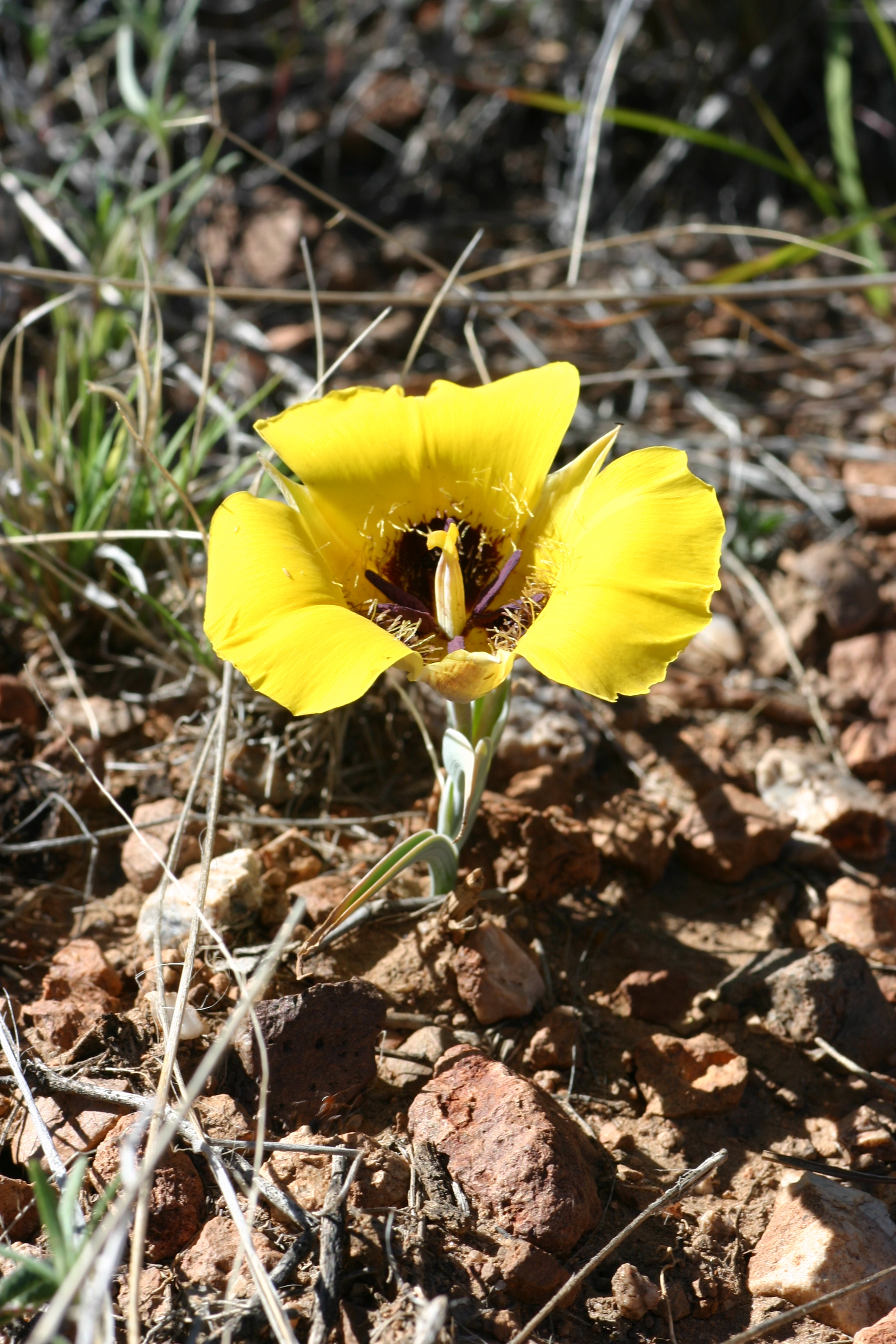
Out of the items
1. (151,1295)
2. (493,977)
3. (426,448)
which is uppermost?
(426,448)

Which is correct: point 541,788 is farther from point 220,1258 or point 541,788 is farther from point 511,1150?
point 220,1258

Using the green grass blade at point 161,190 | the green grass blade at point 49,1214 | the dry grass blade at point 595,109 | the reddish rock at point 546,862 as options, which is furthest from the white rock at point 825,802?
the green grass blade at point 161,190

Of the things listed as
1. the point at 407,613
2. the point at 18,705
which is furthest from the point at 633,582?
the point at 18,705

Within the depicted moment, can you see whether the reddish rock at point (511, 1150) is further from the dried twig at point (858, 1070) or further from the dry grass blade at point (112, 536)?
the dry grass blade at point (112, 536)

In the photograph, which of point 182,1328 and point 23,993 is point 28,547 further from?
point 182,1328

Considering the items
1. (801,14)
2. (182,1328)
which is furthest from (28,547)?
(801,14)

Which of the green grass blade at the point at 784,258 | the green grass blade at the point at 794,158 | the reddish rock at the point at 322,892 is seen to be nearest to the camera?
the reddish rock at the point at 322,892
